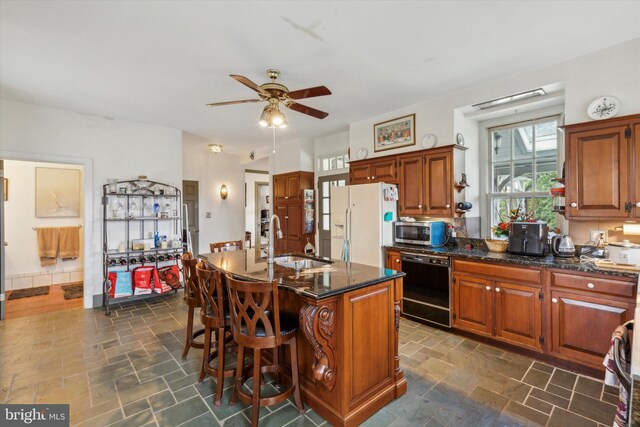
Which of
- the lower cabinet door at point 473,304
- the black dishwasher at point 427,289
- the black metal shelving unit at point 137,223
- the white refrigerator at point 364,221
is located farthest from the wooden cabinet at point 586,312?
the black metal shelving unit at point 137,223

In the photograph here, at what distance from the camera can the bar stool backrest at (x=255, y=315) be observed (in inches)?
71.1

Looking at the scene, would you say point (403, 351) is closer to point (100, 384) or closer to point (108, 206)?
point (100, 384)

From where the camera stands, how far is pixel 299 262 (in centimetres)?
295

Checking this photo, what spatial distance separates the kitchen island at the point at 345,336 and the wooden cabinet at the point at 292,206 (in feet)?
10.8

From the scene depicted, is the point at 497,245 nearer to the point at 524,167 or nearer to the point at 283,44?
the point at 524,167

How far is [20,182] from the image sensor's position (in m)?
5.06

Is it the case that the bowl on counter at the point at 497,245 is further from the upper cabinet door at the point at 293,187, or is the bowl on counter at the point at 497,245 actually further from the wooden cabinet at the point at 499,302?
the upper cabinet door at the point at 293,187

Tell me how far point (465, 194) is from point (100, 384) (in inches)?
163

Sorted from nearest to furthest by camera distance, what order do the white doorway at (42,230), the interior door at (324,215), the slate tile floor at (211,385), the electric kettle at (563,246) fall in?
the slate tile floor at (211,385) < the electric kettle at (563,246) < the white doorway at (42,230) < the interior door at (324,215)

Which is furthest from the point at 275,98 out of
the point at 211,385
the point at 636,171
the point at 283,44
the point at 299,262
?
the point at 636,171

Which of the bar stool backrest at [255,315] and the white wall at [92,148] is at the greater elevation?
the white wall at [92,148]

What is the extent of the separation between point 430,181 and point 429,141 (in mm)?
506

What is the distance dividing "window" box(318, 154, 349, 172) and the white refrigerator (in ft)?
3.62

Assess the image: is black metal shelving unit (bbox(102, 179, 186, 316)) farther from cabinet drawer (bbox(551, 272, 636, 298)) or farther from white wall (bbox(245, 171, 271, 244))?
cabinet drawer (bbox(551, 272, 636, 298))
